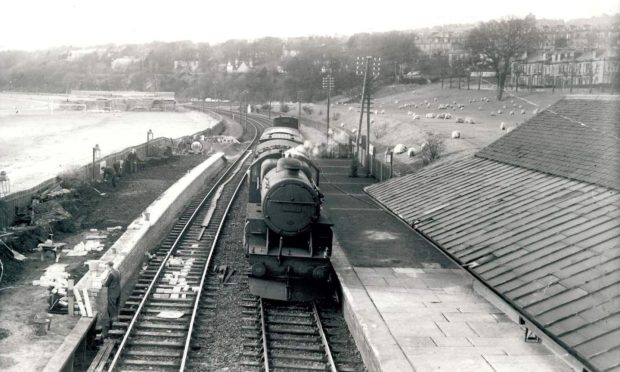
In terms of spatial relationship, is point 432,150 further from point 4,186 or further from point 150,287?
point 150,287

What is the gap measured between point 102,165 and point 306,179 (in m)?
19.4

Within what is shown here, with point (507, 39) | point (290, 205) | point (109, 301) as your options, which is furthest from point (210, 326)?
point (507, 39)

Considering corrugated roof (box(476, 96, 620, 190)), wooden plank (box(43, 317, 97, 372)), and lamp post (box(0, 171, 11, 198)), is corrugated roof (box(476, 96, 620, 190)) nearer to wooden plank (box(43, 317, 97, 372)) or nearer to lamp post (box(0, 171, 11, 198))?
wooden plank (box(43, 317, 97, 372))

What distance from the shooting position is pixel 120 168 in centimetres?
3228

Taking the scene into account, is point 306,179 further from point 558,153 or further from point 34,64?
point 34,64

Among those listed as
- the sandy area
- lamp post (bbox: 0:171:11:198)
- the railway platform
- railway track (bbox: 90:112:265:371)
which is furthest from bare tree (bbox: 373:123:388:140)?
lamp post (bbox: 0:171:11:198)

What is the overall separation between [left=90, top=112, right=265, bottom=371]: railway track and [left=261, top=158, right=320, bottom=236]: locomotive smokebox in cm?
250

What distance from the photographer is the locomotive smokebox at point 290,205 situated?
1321cm

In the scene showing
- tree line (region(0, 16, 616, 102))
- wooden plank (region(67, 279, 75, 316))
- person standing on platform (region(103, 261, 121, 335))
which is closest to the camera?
wooden plank (region(67, 279, 75, 316))

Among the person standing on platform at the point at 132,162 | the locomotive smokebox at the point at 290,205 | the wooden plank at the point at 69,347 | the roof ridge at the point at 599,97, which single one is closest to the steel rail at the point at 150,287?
the wooden plank at the point at 69,347

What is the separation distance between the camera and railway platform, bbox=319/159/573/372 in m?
10.0

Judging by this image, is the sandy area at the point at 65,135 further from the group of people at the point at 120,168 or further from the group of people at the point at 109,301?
the group of people at the point at 109,301

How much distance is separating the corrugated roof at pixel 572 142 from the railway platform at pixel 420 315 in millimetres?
3333

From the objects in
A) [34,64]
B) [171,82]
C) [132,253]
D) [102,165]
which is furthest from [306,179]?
[34,64]
